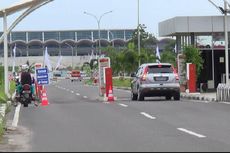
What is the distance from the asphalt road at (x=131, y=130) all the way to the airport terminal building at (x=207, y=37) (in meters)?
20.2

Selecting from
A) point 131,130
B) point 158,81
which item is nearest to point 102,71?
point 158,81

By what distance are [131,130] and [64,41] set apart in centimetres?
13491

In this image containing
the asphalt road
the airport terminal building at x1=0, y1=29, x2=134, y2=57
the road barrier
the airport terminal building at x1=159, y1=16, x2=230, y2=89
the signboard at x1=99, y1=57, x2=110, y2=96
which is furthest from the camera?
the airport terminal building at x1=0, y1=29, x2=134, y2=57

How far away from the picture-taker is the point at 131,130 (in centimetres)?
1555

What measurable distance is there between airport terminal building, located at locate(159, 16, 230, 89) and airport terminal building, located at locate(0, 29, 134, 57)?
330 feet

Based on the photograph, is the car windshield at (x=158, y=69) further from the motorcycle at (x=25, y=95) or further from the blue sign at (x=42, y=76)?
the motorcycle at (x=25, y=95)

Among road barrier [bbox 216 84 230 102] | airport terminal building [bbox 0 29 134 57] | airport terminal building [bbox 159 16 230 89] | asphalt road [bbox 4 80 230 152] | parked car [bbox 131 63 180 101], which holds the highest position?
airport terminal building [bbox 0 29 134 57]

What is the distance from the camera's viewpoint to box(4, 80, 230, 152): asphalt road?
1227 centimetres

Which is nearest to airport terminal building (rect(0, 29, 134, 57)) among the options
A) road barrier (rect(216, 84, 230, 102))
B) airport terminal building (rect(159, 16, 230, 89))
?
airport terminal building (rect(159, 16, 230, 89))

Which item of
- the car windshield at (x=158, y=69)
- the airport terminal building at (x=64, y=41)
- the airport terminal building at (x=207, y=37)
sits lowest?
the car windshield at (x=158, y=69)

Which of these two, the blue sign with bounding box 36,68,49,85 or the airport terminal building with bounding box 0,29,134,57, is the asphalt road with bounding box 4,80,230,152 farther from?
the airport terminal building with bounding box 0,29,134,57

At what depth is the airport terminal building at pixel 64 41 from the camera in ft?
490

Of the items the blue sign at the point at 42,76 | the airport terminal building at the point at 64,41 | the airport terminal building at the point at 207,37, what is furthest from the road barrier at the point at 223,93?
the airport terminal building at the point at 64,41

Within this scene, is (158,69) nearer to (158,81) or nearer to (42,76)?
(158,81)
